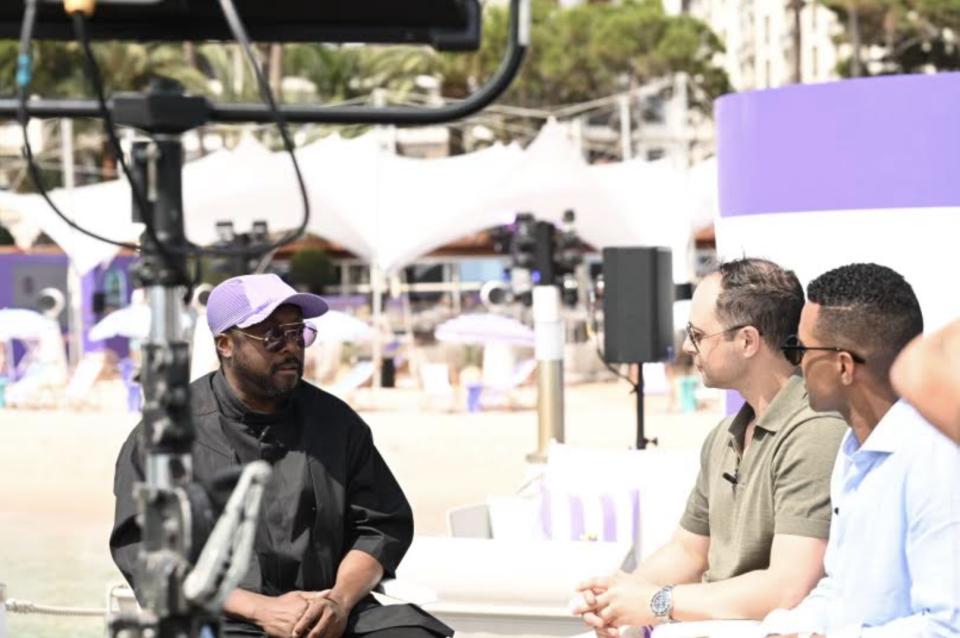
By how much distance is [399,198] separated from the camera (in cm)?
2231

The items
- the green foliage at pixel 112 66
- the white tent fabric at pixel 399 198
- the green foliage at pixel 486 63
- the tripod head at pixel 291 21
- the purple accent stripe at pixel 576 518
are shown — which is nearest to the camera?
the tripod head at pixel 291 21

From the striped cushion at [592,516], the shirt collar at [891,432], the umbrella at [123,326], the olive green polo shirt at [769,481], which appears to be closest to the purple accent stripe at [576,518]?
the striped cushion at [592,516]

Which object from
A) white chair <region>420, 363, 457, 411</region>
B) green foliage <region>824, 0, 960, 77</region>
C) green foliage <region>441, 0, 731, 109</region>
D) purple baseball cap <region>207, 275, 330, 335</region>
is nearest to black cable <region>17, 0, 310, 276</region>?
purple baseball cap <region>207, 275, 330, 335</region>

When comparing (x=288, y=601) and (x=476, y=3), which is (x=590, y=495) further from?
(x=476, y=3)

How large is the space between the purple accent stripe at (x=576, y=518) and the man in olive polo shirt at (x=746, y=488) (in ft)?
6.05

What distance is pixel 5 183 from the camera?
1930 inches

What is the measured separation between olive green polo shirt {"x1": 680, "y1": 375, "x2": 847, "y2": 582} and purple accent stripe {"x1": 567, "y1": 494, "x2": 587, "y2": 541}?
1.95 meters

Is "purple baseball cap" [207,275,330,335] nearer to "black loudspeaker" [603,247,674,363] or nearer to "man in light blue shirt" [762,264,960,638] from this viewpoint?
"man in light blue shirt" [762,264,960,638]

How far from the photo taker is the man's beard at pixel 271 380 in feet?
13.9

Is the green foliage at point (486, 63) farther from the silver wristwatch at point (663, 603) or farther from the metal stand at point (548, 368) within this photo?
the silver wristwatch at point (663, 603)

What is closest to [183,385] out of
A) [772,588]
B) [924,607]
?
[924,607]

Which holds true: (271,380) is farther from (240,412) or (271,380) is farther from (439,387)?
(439,387)

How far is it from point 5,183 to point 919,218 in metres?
46.0

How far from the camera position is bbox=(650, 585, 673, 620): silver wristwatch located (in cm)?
399
